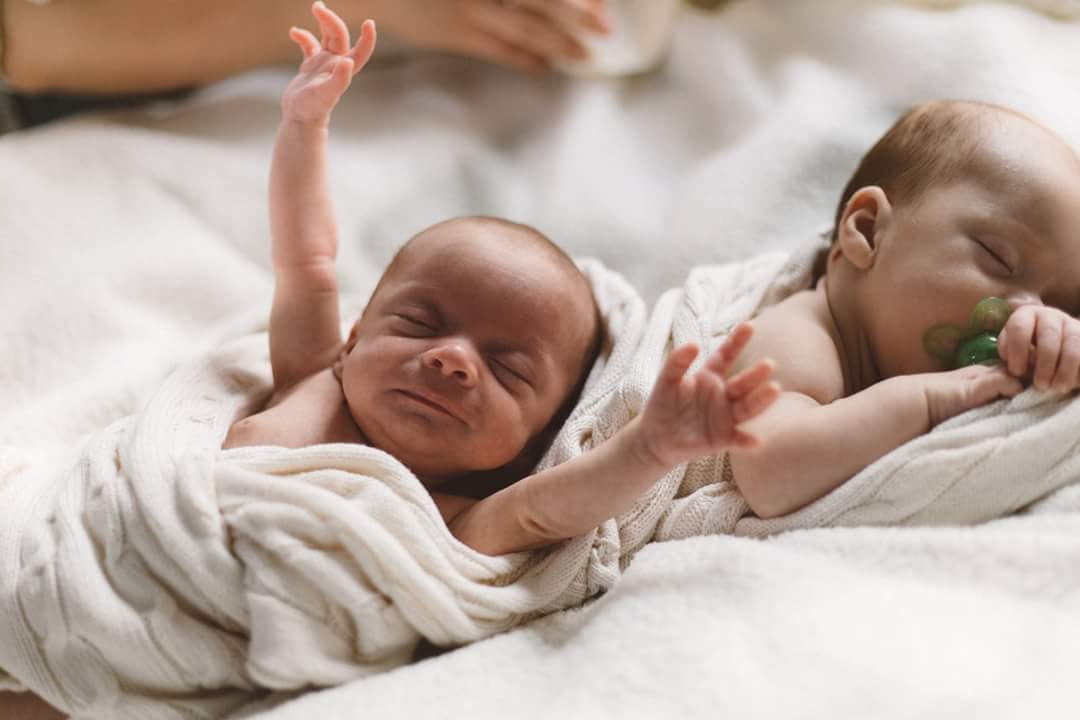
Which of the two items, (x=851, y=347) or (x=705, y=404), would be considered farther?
(x=851, y=347)

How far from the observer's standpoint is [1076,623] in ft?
2.79

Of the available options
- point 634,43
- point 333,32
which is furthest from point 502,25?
point 333,32

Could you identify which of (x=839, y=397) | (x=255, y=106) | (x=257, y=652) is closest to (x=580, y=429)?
(x=839, y=397)

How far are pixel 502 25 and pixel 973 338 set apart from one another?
0.95 meters

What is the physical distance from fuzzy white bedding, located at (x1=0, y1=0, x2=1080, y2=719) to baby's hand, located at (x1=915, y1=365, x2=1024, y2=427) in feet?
0.24

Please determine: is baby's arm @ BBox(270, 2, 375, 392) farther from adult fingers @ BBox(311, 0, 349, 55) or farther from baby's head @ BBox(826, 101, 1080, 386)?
baby's head @ BBox(826, 101, 1080, 386)

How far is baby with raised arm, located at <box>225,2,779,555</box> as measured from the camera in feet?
3.32

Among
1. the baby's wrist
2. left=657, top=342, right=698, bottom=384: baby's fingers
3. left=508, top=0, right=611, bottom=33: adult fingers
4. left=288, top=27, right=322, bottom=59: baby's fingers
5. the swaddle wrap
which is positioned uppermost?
left=288, top=27, right=322, bottom=59: baby's fingers

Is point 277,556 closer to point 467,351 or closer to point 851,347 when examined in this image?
point 467,351

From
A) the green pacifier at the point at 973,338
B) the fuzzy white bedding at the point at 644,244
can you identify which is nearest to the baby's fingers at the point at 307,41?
the fuzzy white bedding at the point at 644,244

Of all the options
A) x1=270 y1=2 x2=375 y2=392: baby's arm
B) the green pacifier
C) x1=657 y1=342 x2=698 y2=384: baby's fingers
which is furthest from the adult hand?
x1=657 y1=342 x2=698 y2=384: baby's fingers

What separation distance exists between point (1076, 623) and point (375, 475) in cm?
61

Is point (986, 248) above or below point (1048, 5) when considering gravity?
below

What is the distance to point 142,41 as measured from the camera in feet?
5.11
